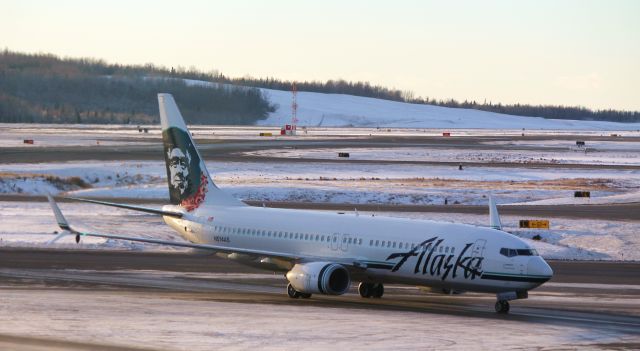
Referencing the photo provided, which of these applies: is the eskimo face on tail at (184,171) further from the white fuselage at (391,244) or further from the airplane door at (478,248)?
the airplane door at (478,248)

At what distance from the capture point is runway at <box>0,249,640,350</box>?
102 feet

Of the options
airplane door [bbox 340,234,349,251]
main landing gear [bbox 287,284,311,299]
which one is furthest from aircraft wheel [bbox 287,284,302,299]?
airplane door [bbox 340,234,349,251]

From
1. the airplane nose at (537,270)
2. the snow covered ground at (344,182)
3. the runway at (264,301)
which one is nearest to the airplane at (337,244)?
the airplane nose at (537,270)

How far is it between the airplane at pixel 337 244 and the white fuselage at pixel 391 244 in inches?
1.3

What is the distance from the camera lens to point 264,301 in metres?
39.8

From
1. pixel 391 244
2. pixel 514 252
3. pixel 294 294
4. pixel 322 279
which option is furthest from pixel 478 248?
pixel 294 294

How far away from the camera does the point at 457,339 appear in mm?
30406

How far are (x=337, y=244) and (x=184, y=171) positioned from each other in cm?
834

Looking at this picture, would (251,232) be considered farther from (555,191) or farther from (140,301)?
(555,191)

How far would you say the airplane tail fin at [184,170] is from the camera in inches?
1802

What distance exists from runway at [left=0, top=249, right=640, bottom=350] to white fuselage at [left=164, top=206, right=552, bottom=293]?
3.74ft

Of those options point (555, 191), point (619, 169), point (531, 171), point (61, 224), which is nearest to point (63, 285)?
point (61, 224)

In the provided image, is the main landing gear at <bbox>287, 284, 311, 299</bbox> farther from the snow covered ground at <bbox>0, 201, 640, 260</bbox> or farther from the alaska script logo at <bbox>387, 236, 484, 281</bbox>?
the snow covered ground at <bbox>0, 201, 640, 260</bbox>

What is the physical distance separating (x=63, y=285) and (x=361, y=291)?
11022mm
